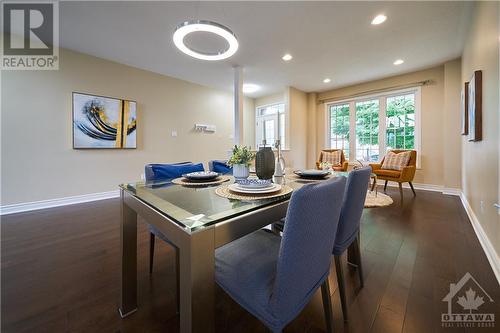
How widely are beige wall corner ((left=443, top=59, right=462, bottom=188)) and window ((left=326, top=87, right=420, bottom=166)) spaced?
50cm

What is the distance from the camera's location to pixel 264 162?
127 centimetres

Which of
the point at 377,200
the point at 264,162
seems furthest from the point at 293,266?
the point at 377,200

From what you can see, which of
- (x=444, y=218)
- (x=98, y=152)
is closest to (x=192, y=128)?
(x=98, y=152)

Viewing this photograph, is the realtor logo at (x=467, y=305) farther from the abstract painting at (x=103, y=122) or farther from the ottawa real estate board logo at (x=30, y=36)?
the abstract painting at (x=103, y=122)

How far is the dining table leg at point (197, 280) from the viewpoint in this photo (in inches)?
23.1

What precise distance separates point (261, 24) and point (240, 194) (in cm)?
265

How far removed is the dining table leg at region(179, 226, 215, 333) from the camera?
23.1 inches

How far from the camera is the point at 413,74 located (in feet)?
14.3

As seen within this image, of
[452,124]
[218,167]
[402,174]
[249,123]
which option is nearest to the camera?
[218,167]

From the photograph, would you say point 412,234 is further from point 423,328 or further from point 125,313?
point 125,313

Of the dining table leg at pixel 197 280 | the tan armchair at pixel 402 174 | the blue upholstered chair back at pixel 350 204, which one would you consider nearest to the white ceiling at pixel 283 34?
the tan armchair at pixel 402 174

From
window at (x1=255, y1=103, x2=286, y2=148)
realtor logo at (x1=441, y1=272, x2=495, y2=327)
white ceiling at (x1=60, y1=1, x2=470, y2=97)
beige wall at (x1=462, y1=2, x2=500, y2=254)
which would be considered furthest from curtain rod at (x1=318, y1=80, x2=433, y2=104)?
realtor logo at (x1=441, y1=272, x2=495, y2=327)

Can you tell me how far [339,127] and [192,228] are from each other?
5746mm

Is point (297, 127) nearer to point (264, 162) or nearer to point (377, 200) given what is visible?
point (377, 200)
